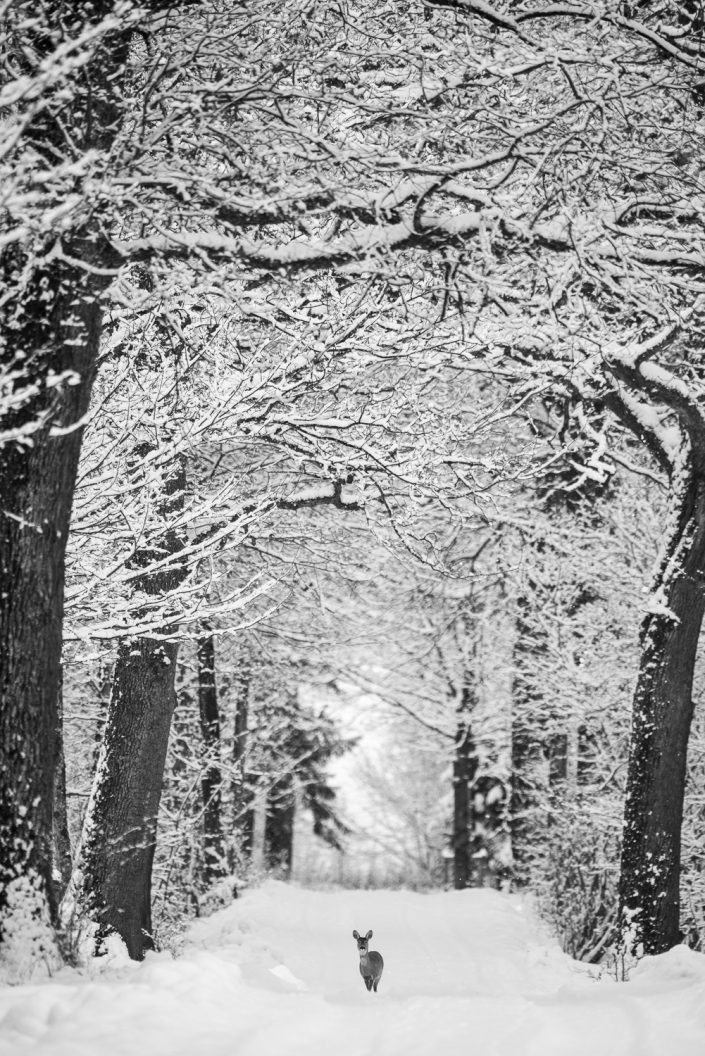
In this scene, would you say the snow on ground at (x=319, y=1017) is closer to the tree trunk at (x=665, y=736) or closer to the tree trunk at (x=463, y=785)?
the tree trunk at (x=665, y=736)

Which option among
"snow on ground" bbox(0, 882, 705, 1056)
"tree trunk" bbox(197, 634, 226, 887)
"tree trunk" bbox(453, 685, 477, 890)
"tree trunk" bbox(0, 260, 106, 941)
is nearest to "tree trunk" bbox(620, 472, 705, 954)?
"snow on ground" bbox(0, 882, 705, 1056)

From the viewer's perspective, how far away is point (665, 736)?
7.47 meters

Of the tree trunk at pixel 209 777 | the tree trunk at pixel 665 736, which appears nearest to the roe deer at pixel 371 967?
the tree trunk at pixel 665 736

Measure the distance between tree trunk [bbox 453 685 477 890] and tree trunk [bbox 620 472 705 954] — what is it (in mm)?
10880

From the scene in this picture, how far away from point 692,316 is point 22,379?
5.71 meters

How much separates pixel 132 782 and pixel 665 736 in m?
4.49

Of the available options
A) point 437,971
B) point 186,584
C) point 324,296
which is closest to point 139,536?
point 186,584

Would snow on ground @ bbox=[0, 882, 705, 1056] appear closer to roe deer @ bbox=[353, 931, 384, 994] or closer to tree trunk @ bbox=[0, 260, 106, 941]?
tree trunk @ bbox=[0, 260, 106, 941]

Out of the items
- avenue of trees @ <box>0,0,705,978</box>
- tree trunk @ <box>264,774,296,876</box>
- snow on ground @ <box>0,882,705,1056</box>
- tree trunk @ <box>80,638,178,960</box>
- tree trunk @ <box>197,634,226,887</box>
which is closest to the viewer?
snow on ground @ <box>0,882,705,1056</box>

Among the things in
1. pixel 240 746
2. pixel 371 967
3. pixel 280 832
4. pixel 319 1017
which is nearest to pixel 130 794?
pixel 371 967

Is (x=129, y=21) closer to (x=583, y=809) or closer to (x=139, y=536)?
(x=139, y=536)

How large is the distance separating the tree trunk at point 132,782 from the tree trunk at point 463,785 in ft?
38.3

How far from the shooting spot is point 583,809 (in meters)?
11.8

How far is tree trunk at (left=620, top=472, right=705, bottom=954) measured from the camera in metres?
7.28
